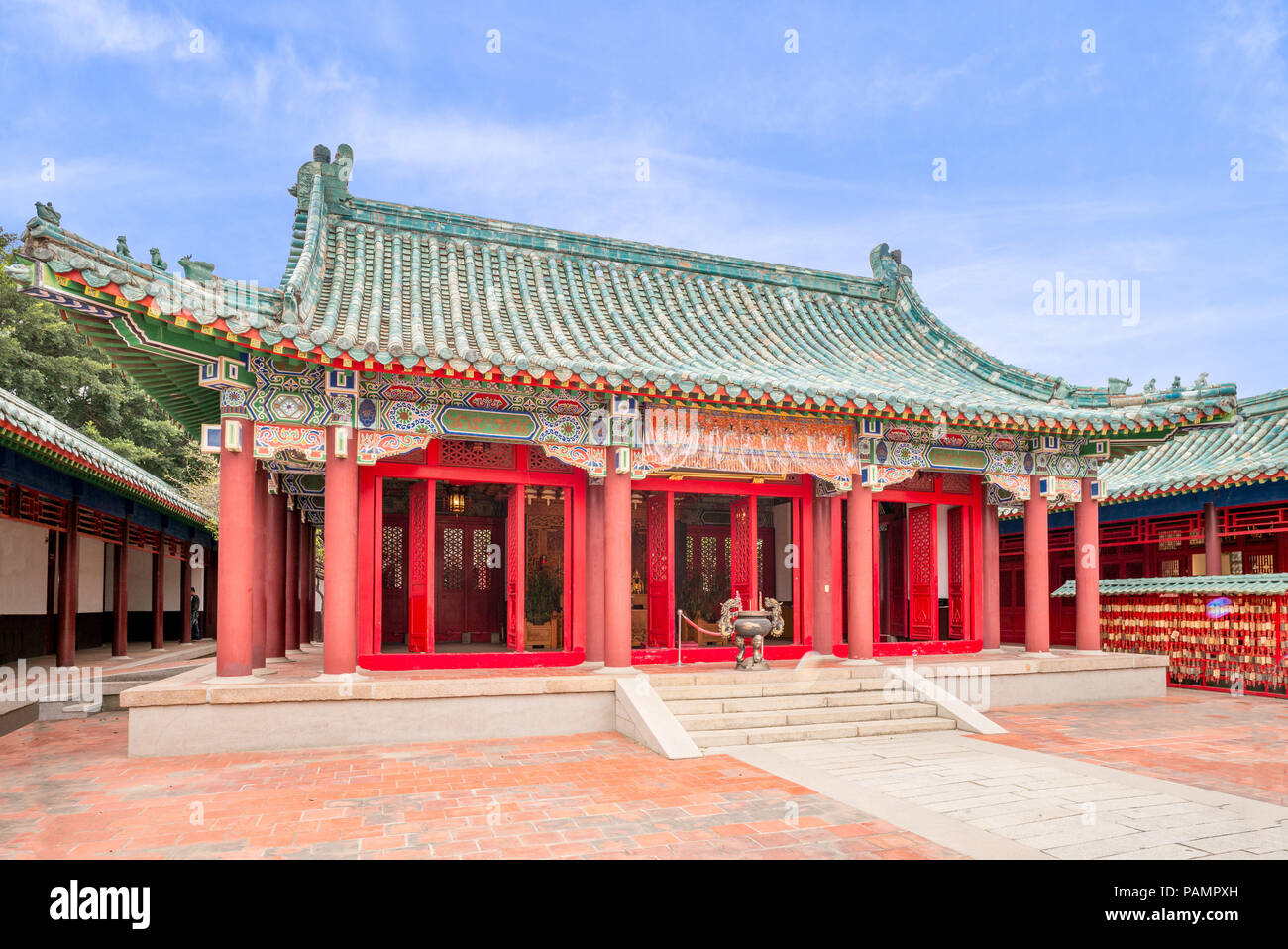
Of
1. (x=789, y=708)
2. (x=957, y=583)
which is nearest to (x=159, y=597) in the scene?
(x=789, y=708)

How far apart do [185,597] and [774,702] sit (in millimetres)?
17182

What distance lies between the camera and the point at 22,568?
13648 mm

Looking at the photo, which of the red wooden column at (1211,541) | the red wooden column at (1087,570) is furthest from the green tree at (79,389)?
the red wooden column at (1211,541)

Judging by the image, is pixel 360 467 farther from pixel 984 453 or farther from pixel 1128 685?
pixel 1128 685

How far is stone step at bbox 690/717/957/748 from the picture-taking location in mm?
8516

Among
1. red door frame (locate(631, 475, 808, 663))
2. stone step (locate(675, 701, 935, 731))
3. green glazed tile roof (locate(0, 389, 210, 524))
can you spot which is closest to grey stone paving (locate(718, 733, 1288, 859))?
stone step (locate(675, 701, 935, 731))

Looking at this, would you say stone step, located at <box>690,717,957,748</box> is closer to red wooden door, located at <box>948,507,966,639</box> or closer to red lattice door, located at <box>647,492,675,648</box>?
red lattice door, located at <box>647,492,675,648</box>

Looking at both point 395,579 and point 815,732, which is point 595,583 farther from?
point 395,579

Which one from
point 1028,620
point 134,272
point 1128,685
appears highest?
point 134,272

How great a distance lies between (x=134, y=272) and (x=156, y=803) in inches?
172

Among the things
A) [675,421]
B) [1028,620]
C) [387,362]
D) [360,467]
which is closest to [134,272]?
[387,362]

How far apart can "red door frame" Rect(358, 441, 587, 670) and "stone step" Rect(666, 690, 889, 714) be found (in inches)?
80.8

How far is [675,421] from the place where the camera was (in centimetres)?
1025

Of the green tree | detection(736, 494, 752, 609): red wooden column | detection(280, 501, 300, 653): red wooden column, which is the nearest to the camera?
detection(736, 494, 752, 609): red wooden column
